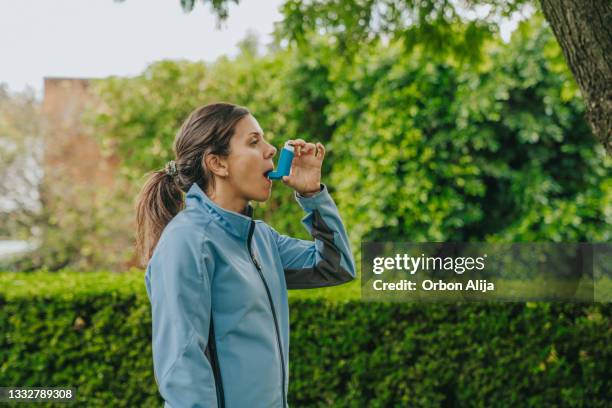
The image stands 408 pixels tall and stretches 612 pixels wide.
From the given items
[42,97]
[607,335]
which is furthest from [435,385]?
[42,97]

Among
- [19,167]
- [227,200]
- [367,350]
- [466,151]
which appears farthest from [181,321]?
[19,167]

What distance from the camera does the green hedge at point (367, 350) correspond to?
419 centimetres

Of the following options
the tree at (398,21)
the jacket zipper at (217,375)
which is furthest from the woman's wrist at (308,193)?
the tree at (398,21)

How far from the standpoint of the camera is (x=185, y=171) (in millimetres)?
1957

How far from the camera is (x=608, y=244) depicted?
5.98m

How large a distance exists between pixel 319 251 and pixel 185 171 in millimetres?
488

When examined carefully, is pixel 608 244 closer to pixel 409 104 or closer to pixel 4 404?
pixel 409 104

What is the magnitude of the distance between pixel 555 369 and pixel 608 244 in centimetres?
227

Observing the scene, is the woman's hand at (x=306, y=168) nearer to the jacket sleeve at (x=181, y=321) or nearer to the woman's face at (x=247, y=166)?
the woman's face at (x=247, y=166)

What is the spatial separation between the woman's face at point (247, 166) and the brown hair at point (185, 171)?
0.9 inches

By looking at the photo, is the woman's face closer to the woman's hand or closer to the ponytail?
the woman's hand

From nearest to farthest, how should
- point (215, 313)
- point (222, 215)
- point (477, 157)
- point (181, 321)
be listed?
point (181, 321)
point (215, 313)
point (222, 215)
point (477, 157)

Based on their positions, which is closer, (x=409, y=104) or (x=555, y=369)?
(x=555, y=369)

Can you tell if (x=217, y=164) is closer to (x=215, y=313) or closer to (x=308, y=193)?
(x=308, y=193)
